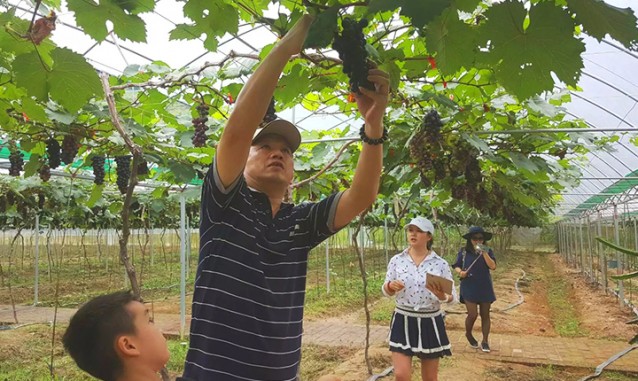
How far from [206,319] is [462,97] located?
2.76 meters

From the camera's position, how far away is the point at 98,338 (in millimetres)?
1515

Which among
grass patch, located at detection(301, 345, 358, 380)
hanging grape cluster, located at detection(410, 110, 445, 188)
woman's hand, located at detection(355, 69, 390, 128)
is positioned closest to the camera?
woman's hand, located at detection(355, 69, 390, 128)

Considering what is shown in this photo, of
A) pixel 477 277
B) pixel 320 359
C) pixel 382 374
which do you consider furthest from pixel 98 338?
pixel 477 277

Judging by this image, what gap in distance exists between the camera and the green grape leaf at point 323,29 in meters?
1.20

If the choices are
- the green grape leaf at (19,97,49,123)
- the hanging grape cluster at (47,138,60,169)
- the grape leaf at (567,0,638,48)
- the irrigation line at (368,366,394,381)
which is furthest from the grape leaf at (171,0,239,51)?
the irrigation line at (368,366,394,381)

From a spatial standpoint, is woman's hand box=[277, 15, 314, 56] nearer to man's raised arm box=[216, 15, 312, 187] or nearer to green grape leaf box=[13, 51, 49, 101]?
man's raised arm box=[216, 15, 312, 187]

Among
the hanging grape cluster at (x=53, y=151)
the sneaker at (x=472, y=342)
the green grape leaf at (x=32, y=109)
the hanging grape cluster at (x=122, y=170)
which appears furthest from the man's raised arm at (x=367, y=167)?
the sneaker at (x=472, y=342)

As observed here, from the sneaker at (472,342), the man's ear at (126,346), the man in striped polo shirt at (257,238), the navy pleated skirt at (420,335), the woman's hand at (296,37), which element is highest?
the woman's hand at (296,37)

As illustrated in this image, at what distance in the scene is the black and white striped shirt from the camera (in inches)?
60.9

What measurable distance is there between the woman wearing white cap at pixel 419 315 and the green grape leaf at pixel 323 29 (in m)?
3.61

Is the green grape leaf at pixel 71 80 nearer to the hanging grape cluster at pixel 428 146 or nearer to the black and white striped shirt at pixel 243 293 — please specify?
the black and white striped shirt at pixel 243 293

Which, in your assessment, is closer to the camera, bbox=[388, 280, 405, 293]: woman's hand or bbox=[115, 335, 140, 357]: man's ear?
bbox=[115, 335, 140, 357]: man's ear

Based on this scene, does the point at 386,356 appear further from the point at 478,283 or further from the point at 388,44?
the point at 388,44

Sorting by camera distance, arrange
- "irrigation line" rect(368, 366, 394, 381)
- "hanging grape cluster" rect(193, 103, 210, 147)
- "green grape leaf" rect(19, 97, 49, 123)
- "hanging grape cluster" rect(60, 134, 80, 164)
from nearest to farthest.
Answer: "green grape leaf" rect(19, 97, 49, 123), "hanging grape cluster" rect(193, 103, 210, 147), "hanging grape cluster" rect(60, 134, 80, 164), "irrigation line" rect(368, 366, 394, 381)
